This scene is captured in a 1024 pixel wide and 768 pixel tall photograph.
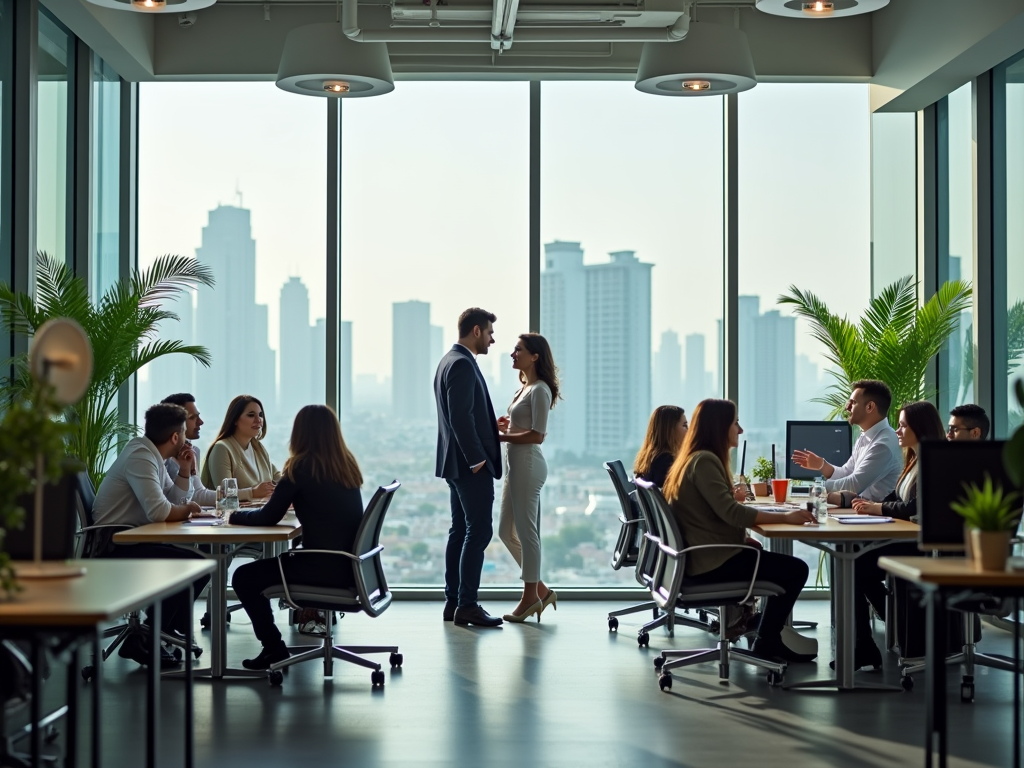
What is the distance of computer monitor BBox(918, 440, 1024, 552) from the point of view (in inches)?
169

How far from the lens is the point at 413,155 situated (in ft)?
27.7

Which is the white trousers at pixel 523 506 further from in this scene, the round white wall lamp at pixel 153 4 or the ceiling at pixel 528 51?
the round white wall lamp at pixel 153 4

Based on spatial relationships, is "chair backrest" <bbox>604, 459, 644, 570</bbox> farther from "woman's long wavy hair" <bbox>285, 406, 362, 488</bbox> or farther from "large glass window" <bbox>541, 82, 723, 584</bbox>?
"woman's long wavy hair" <bbox>285, 406, 362, 488</bbox>

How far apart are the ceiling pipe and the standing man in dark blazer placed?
170 centimetres

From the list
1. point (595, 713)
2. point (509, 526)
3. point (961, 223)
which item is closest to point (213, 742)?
point (595, 713)

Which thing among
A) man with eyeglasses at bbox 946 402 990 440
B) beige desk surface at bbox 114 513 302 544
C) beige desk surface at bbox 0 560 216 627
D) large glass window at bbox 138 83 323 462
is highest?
large glass window at bbox 138 83 323 462

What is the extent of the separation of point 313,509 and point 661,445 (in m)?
2.19

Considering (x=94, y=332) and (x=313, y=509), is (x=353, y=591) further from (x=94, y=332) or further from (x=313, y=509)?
(x=94, y=332)

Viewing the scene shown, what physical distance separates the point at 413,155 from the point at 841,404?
3.48 m

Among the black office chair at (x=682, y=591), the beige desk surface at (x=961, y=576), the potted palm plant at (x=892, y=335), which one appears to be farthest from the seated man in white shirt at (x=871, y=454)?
the beige desk surface at (x=961, y=576)

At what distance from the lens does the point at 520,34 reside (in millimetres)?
7383

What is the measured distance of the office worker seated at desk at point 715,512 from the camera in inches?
216

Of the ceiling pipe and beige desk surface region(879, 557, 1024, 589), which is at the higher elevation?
the ceiling pipe

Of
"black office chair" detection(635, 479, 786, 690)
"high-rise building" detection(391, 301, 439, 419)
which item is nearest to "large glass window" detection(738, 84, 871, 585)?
"high-rise building" detection(391, 301, 439, 419)
